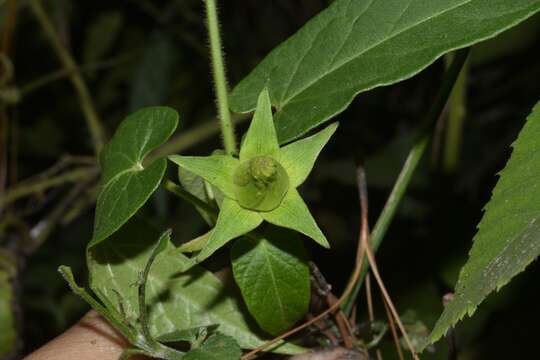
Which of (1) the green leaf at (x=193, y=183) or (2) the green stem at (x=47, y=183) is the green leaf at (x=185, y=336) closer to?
(1) the green leaf at (x=193, y=183)

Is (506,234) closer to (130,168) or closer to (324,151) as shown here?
(130,168)

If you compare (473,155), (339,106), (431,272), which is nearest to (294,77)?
(339,106)

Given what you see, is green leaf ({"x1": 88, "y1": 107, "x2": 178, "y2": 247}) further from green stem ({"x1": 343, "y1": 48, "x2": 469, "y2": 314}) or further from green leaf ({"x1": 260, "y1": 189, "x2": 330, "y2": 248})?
green stem ({"x1": 343, "y1": 48, "x2": 469, "y2": 314})

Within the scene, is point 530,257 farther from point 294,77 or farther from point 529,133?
point 294,77

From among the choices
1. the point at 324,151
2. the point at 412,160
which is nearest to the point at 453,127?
the point at 324,151

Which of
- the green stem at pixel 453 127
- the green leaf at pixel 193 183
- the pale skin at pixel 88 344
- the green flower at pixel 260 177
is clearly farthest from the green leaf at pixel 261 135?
the green stem at pixel 453 127
